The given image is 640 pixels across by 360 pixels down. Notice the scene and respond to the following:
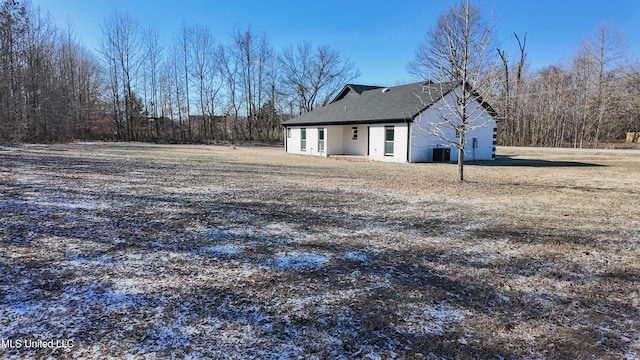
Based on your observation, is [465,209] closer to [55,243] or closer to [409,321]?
[409,321]

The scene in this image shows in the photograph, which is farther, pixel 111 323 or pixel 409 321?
pixel 409 321

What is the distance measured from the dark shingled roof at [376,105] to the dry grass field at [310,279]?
11124 mm

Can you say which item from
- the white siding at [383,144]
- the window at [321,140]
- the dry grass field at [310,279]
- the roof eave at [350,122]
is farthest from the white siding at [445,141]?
the dry grass field at [310,279]

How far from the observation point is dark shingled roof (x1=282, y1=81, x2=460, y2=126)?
17.5 metres

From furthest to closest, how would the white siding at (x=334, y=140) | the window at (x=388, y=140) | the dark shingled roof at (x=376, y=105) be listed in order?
the white siding at (x=334, y=140)
the window at (x=388, y=140)
the dark shingled roof at (x=376, y=105)

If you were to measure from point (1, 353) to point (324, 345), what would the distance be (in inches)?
79.5

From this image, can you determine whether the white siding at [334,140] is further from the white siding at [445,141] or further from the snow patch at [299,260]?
the snow patch at [299,260]

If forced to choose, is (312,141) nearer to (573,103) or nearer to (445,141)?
(445,141)

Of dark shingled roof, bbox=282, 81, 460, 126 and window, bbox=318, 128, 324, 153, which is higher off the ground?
dark shingled roof, bbox=282, 81, 460, 126

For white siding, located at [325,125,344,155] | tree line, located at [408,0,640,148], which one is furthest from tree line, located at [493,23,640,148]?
white siding, located at [325,125,344,155]

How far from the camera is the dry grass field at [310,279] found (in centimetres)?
238

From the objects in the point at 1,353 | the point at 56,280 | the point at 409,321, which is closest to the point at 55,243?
the point at 56,280

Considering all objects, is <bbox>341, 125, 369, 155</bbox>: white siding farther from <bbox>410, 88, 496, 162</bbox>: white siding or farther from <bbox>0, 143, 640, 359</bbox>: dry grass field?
<bbox>0, 143, 640, 359</bbox>: dry grass field

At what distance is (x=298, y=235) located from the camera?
4.90 meters
